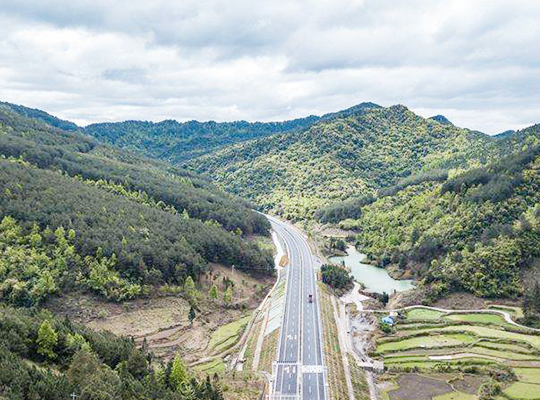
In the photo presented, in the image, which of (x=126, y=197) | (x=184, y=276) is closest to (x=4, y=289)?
(x=184, y=276)

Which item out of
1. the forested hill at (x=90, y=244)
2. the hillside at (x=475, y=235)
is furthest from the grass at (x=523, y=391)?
the forested hill at (x=90, y=244)

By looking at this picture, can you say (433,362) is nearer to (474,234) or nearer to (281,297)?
(281,297)

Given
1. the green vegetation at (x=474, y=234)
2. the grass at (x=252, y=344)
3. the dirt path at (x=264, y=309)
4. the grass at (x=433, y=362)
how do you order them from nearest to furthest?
1. the grass at (x=433, y=362)
2. the grass at (x=252, y=344)
3. the dirt path at (x=264, y=309)
4. the green vegetation at (x=474, y=234)

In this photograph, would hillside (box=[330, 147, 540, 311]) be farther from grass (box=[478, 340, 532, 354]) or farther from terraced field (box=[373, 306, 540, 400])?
grass (box=[478, 340, 532, 354])

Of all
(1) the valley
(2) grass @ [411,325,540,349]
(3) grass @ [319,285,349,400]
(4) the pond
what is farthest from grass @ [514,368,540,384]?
(4) the pond

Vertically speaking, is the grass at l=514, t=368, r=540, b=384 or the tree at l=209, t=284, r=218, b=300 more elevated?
the tree at l=209, t=284, r=218, b=300

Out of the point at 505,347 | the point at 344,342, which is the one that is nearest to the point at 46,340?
the point at 344,342

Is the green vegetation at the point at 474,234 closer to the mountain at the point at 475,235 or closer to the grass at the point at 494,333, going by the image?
the mountain at the point at 475,235
